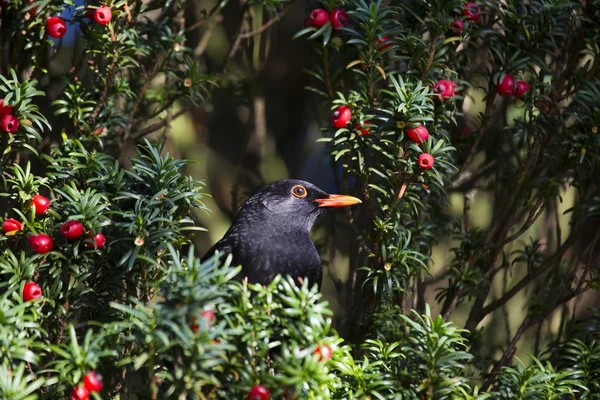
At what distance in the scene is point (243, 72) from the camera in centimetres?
455

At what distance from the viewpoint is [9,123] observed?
2.67 m

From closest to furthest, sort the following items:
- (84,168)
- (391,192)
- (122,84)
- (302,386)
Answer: (302,386), (84,168), (391,192), (122,84)

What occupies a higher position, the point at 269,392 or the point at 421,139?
the point at 421,139

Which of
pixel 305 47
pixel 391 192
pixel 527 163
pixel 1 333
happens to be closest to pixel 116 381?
pixel 1 333

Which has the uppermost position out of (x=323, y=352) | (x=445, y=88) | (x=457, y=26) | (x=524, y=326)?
(x=457, y=26)

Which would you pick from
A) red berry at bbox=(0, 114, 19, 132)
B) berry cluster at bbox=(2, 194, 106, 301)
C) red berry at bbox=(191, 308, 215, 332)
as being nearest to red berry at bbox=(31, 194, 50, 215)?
berry cluster at bbox=(2, 194, 106, 301)

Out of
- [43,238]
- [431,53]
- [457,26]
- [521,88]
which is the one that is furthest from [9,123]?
[521,88]

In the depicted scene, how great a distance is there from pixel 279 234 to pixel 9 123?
1.35 meters

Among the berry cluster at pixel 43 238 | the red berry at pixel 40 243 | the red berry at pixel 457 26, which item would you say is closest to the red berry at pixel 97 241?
the berry cluster at pixel 43 238

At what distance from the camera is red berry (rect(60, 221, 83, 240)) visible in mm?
2482

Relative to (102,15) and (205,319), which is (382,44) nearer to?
(102,15)

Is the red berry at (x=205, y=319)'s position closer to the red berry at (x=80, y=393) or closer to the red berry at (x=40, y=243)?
the red berry at (x=80, y=393)

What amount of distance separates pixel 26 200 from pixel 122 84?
799 mm

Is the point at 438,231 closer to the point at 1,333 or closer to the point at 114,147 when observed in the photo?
the point at 114,147
